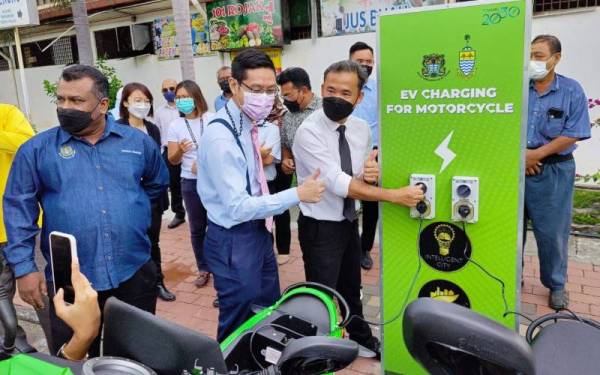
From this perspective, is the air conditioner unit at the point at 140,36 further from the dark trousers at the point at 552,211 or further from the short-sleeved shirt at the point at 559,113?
the dark trousers at the point at 552,211

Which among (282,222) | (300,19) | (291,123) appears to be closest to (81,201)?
(291,123)

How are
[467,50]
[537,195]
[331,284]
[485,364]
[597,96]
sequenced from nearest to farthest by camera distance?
1. [485,364]
2. [467,50]
3. [331,284]
4. [537,195]
5. [597,96]

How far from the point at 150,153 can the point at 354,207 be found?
113 cm

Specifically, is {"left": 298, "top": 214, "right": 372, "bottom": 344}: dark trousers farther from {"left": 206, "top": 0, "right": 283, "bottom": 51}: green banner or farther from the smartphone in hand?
{"left": 206, "top": 0, "right": 283, "bottom": 51}: green banner

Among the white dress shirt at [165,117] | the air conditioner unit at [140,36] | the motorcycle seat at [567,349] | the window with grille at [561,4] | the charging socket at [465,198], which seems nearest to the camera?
the motorcycle seat at [567,349]

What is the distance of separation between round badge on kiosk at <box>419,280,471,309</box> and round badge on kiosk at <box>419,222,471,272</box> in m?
0.08

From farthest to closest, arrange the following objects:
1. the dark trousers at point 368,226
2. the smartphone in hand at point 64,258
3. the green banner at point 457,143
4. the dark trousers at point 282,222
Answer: the dark trousers at point 282,222, the dark trousers at point 368,226, the green banner at point 457,143, the smartphone in hand at point 64,258

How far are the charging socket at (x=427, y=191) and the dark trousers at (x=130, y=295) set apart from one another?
1.38 metres

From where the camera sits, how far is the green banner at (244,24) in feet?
28.6

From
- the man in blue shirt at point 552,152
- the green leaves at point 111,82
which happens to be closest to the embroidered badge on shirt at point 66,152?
the man in blue shirt at point 552,152

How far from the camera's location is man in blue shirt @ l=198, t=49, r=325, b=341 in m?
2.15

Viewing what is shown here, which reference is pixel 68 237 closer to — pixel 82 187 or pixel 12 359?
pixel 12 359

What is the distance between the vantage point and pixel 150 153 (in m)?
2.46

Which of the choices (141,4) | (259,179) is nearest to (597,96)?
(259,179)
